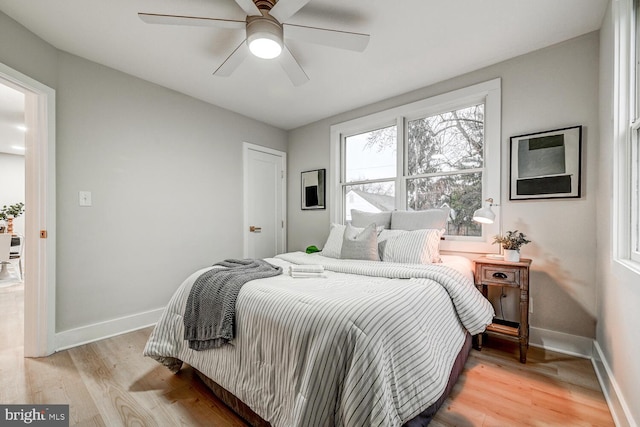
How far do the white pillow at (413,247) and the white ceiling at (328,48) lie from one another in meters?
1.51

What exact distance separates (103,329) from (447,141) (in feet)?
12.2

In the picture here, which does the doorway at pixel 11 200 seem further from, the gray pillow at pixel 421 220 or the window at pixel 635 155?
the window at pixel 635 155

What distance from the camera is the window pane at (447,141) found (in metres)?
2.73

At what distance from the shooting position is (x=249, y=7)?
1.55 m

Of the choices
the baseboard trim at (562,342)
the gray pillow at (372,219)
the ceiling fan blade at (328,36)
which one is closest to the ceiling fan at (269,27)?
the ceiling fan blade at (328,36)

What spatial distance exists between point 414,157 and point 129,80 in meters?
2.98

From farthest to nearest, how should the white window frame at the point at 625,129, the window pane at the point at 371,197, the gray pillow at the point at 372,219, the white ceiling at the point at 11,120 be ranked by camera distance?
the window pane at the point at 371,197
the white ceiling at the point at 11,120
the gray pillow at the point at 372,219
the white window frame at the point at 625,129

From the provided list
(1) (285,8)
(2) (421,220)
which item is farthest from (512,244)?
(1) (285,8)

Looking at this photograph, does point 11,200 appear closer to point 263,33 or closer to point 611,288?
point 263,33

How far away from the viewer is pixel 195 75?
8.82 feet

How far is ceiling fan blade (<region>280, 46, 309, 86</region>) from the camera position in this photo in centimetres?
197

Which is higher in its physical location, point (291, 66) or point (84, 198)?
point (291, 66)

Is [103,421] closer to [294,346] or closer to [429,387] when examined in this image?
[294,346]

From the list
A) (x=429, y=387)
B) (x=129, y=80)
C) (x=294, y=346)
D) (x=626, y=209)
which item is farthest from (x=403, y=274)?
(x=129, y=80)
